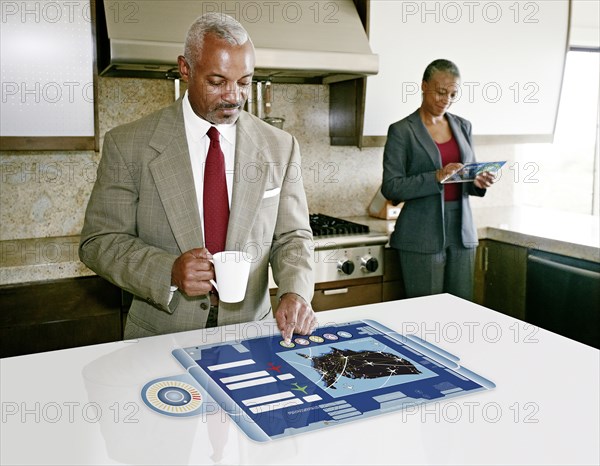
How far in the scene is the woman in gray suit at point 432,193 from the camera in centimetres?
280

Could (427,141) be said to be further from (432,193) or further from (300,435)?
(300,435)

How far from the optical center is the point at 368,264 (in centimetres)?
300

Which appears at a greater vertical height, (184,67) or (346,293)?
(184,67)

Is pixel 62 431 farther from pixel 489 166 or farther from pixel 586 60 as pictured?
pixel 586 60

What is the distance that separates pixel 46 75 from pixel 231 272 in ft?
5.40

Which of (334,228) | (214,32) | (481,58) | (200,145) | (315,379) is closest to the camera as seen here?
(315,379)

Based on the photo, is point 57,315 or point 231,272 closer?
point 231,272

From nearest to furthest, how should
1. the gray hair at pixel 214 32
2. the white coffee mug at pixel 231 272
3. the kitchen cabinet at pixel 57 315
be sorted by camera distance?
the white coffee mug at pixel 231 272, the gray hair at pixel 214 32, the kitchen cabinet at pixel 57 315

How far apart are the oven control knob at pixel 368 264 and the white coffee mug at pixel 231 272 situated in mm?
1670

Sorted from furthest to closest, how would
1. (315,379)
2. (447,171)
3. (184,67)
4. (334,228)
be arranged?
1. (334,228)
2. (447,171)
3. (184,67)
4. (315,379)

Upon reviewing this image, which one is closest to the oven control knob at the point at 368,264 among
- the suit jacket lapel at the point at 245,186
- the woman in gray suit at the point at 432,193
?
the woman in gray suit at the point at 432,193

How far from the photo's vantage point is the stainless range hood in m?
2.56

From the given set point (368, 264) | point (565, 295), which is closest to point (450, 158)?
point (368, 264)

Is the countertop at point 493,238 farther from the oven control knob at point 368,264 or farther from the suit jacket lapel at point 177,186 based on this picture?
the suit jacket lapel at point 177,186
